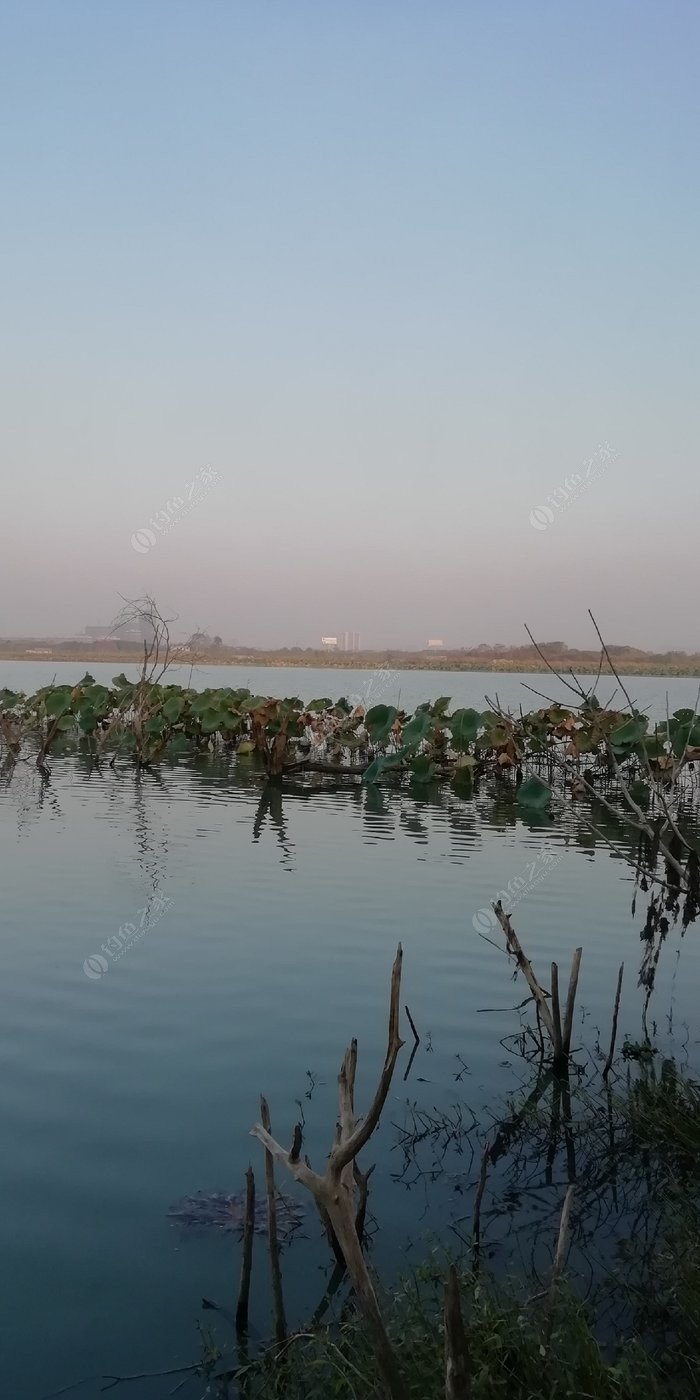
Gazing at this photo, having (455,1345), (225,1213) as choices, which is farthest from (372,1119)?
(225,1213)

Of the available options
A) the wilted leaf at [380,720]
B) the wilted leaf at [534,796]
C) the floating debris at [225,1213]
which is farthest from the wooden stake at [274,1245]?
the wilted leaf at [380,720]

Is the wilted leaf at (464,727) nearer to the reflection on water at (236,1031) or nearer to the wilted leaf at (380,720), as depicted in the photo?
the wilted leaf at (380,720)

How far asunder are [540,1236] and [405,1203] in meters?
0.59

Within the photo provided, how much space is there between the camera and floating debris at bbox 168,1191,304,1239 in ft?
14.8

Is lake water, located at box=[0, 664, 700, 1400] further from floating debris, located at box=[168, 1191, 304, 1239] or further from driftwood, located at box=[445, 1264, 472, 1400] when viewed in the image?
driftwood, located at box=[445, 1264, 472, 1400]

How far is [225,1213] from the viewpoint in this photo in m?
4.59

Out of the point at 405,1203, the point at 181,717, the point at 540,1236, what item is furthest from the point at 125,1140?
the point at 181,717

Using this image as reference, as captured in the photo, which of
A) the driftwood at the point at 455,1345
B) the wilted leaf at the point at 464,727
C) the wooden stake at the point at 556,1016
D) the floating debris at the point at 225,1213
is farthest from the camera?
the wilted leaf at the point at 464,727

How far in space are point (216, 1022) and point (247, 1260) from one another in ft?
11.1

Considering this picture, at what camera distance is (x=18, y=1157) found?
5.02 meters

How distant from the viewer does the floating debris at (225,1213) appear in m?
4.51

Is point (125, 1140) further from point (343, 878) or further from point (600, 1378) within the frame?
point (343, 878)

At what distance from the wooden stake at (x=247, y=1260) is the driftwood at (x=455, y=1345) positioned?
119cm

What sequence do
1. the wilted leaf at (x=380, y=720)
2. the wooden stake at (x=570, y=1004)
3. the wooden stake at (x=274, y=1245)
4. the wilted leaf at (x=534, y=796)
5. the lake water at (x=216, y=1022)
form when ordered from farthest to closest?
the wilted leaf at (x=380, y=720) → the wilted leaf at (x=534, y=796) → the wooden stake at (x=570, y=1004) → the lake water at (x=216, y=1022) → the wooden stake at (x=274, y=1245)
